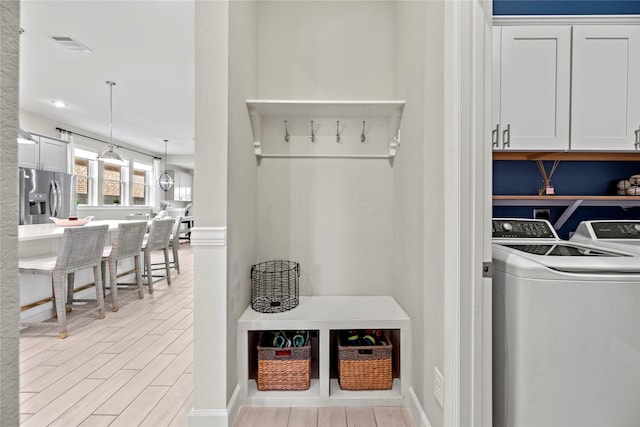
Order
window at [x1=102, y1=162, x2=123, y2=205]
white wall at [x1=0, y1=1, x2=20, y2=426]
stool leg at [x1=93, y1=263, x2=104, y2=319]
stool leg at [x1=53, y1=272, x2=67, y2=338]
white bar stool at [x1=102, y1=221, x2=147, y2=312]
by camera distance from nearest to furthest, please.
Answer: white wall at [x1=0, y1=1, x2=20, y2=426], stool leg at [x1=53, y1=272, x2=67, y2=338], stool leg at [x1=93, y1=263, x2=104, y2=319], white bar stool at [x1=102, y1=221, x2=147, y2=312], window at [x1=102, y1=162, x2=123, y2=205]

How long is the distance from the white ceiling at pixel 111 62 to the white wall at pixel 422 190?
6.59ft

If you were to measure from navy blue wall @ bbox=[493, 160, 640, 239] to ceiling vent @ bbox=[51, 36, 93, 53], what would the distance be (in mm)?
4138

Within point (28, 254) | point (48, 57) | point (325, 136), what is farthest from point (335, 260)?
point (48, 57)

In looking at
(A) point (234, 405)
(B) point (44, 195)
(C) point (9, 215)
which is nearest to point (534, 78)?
(C) point (9, 215)

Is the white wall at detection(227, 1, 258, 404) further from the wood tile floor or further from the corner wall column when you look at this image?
the wood tile floor

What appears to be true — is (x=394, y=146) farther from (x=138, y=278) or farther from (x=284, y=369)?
(x=138, y=278)

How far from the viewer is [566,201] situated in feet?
6.89

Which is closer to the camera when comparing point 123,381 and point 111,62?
point 123,381

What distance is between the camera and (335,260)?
2.26 meters

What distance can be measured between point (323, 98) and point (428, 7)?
0.90 m

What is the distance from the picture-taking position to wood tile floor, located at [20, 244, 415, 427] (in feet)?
5.63

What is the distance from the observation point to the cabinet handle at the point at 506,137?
1.86 m

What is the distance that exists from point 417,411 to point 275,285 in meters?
1.08

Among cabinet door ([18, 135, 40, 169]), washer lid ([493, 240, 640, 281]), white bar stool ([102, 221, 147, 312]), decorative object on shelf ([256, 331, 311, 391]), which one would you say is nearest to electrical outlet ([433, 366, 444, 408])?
washer lid ([493, 240, 640, 281])
